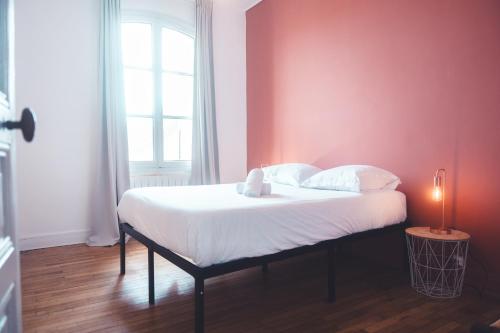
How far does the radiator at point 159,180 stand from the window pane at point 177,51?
136 cm

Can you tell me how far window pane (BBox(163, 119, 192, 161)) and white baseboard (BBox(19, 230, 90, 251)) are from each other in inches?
51.9

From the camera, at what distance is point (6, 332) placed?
0.71m

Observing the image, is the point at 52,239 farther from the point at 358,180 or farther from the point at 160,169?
the point at 358,180

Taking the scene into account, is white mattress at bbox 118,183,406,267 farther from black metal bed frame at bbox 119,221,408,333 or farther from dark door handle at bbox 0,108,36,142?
dark door handle at bbox 0,108,36,142

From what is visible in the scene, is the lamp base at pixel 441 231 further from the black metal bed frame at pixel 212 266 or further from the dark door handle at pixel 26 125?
the dark door handle at pixel 26 125

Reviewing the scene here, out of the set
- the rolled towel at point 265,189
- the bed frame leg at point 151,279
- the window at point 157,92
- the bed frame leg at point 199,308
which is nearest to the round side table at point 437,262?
the rolled towel at point 265,189

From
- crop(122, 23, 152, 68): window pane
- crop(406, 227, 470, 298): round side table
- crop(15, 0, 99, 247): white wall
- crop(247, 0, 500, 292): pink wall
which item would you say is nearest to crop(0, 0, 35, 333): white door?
crop(406, 227, 470, 298): round side table

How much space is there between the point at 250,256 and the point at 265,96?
9.56 ft

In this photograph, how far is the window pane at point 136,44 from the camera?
13.0ft

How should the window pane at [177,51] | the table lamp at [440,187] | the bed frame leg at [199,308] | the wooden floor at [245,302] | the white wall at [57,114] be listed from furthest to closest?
the window pane at [177,51], the white wall at [57,114], the table lamp at [440,187], the wooden floor at [245,302], the bed frame leg at [199,308]

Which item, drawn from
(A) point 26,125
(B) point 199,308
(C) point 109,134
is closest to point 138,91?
(C) point 109,134

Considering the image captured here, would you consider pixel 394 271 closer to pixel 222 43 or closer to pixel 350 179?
pixel 350 179

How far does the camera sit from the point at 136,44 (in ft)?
13.3

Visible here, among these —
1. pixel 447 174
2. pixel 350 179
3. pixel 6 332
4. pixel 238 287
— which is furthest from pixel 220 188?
pixel 6 332
